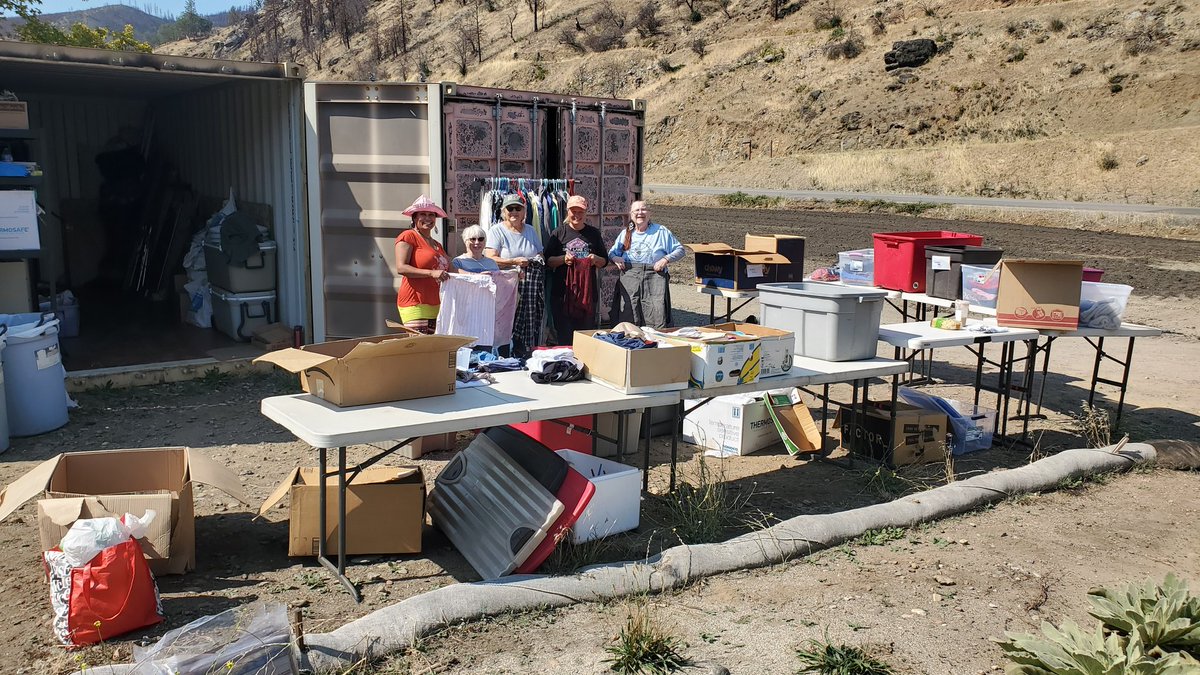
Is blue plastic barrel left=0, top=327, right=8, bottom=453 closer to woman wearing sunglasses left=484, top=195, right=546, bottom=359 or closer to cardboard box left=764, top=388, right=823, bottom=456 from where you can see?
woman wearing sunglasses left=484, top=195, right=546, bottom=359

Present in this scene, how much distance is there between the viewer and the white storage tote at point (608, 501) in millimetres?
4938

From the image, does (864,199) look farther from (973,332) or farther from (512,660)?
(512,660)

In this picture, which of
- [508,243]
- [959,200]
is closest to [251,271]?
[508,243]

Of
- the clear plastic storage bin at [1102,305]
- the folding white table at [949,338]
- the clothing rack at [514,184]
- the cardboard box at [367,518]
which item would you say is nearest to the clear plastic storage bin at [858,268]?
the folding white table at [949,338]

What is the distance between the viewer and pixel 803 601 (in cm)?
448

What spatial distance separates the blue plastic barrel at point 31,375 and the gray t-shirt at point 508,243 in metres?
3.35

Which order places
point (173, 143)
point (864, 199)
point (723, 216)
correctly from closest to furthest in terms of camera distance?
point (173, 143), point (723, 216), point (864, 199)

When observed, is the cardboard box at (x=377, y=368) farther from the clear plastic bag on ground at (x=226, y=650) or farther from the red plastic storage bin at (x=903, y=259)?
the red plastic storage bin at (x=903, y=259)

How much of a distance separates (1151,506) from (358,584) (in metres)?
4.82

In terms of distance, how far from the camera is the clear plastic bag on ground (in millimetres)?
3474

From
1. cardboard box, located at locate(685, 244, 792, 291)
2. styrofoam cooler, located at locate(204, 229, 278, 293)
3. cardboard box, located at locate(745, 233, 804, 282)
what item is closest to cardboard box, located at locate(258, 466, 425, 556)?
cardboard box, located at locate(685, 244, 792, 291)

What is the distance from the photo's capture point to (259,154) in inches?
398

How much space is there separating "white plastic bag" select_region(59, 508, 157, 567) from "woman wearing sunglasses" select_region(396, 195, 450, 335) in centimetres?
322

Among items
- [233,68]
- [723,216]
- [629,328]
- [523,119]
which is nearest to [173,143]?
[233,68]
